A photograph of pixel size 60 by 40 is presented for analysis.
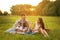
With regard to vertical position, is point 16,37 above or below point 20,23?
below

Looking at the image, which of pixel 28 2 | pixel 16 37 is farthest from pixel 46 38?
pixel 28 2

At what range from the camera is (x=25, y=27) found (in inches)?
72.7

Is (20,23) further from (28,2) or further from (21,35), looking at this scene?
(28,2)

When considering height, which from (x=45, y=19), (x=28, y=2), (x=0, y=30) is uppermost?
(x=28, y=2)

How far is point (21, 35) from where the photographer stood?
1.82 metres

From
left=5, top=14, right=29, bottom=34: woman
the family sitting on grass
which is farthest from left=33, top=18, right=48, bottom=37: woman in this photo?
left=5, top=14, right=29, bottom=34: woman

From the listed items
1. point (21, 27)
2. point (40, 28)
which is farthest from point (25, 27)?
point (40, 28)

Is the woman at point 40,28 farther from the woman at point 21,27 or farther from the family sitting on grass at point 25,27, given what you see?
the woman at point 21,27

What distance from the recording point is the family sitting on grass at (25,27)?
1827mm

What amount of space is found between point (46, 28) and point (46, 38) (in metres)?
0.12

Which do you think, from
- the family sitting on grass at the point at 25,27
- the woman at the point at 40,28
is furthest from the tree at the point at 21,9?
the woman at the point at 40,28

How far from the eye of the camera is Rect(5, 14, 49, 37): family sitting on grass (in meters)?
1.83

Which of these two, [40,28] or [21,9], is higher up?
[21,9]

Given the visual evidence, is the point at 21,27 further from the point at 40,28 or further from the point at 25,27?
the point at 40,28
